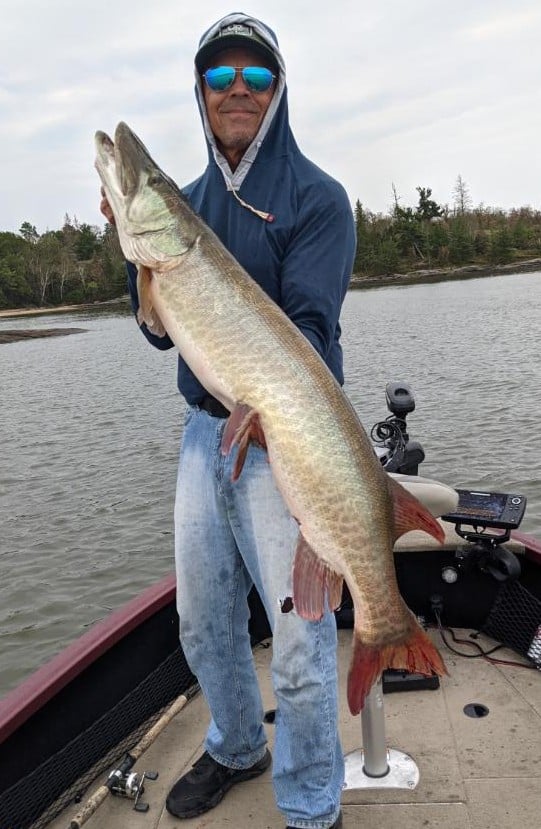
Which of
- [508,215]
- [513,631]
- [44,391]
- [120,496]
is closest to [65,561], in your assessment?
[120,496]

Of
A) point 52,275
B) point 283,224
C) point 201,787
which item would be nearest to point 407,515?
point 283,224

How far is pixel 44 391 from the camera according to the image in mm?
23094

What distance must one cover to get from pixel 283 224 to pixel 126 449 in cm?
1213

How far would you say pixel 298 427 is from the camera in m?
2.40

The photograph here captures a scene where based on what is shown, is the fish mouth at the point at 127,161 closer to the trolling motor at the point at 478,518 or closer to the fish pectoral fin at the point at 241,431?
the fish pectoral fin at the point at 241,431

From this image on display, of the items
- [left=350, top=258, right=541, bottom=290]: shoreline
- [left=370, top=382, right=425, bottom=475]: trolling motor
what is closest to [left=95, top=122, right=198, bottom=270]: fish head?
[left=370, top=382, right=425, bottom=475]: trolling motor

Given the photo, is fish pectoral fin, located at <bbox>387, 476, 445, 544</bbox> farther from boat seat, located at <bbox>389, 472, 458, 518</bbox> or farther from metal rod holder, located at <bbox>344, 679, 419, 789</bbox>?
metal rod holder, located at <bbox>344, 679, 419, 789</bbox>

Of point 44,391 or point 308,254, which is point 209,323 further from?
point 44,391

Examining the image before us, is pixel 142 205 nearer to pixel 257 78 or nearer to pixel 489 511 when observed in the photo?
pixel 257 78

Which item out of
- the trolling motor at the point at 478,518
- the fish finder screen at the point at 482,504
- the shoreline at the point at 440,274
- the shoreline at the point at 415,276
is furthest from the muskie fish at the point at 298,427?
the shoreline at the point at 440,274

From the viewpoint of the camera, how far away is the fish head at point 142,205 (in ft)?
8.54

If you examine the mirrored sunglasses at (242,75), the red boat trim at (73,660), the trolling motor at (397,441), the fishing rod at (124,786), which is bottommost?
the fishing rod at (124,786)

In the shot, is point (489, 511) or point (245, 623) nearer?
point (245, 623)

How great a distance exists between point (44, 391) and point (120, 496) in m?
12.6
